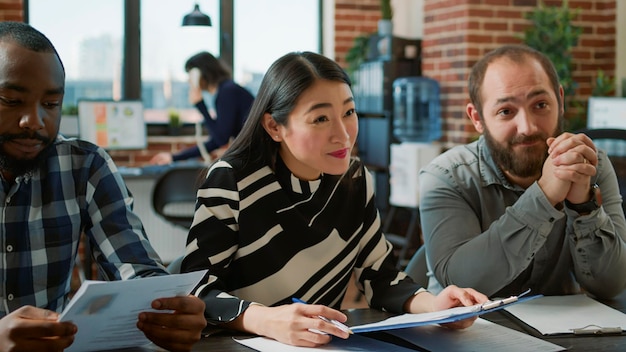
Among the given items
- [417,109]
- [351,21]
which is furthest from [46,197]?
[351,21]

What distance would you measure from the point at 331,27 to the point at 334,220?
4390mm

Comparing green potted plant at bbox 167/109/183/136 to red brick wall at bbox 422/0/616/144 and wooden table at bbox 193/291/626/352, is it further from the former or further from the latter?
wooden table at bbox 193/291/626/352

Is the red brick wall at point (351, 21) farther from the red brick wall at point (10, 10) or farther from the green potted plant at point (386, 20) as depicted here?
the red brick wall at point (10, 10)

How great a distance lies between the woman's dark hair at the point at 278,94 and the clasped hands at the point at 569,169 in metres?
0.45

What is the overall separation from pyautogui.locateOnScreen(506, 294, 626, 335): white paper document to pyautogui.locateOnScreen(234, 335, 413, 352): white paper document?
29 centimetres

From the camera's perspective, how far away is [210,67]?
4559mm

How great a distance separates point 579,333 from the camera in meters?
1.32

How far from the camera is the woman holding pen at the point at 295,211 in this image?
60.2 inches

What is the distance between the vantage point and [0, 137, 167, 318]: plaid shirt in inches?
58.1

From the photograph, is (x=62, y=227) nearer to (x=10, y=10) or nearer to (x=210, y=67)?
(x=210, y=67)

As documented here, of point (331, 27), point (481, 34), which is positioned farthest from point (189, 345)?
point (331, 27)

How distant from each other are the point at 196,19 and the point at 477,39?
1.79 meters

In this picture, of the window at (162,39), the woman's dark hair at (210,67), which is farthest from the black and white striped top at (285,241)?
the window at (162,39)

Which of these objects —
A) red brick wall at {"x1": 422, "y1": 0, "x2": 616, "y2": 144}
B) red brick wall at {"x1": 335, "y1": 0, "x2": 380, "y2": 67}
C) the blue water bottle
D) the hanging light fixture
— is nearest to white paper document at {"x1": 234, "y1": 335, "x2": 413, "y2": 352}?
red brick wall at {"x1": 422, "y1": 0, "x2": 616, "y2": 144}
